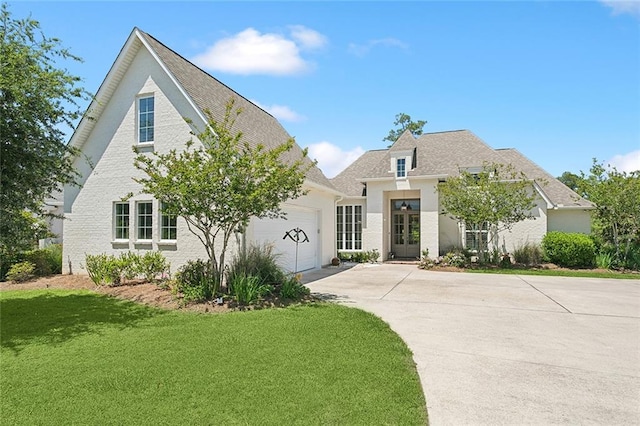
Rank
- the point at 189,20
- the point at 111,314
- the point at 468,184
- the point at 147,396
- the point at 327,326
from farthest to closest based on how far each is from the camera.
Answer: the point at 468,184
the point at 189,20
the point at 111,314
the point at 327,326
the point at 147,396

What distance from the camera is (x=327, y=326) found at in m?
6.77

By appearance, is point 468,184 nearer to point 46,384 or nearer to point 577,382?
point 577,382

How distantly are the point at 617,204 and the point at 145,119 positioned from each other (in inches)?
747

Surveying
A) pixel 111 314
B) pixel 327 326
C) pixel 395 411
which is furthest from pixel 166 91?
pixel 395 411

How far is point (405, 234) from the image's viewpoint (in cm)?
2045

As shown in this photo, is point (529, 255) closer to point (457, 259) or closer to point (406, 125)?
point (457, 259)

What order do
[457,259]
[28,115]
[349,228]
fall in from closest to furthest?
[28,115] < [457,259] < [349,228]

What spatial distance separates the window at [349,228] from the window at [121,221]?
11.1m

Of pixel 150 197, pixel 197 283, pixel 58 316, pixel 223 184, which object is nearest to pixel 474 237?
pixel 197 283

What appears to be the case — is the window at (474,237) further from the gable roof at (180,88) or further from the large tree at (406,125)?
the large tree at (406,125)

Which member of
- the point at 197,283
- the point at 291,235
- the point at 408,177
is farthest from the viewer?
the point at 408,177

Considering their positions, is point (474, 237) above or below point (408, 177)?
below

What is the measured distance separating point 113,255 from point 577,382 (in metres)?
13.2

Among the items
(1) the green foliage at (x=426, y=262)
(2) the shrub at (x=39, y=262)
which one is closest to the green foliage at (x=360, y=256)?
(1) the green foliage at (x=426, y=262)
